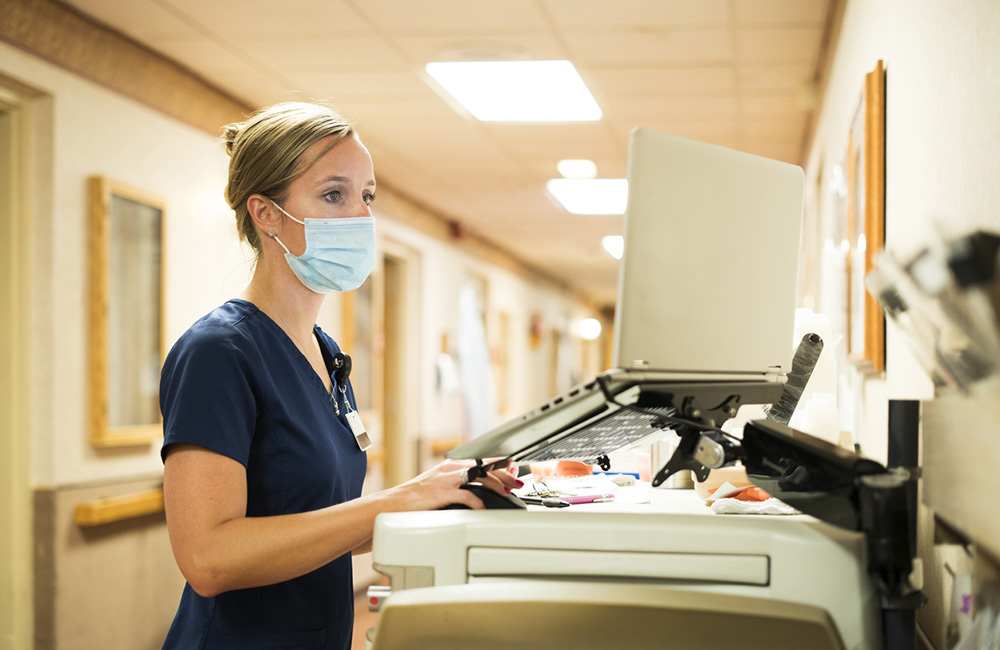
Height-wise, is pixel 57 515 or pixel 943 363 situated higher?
pixel 943 363

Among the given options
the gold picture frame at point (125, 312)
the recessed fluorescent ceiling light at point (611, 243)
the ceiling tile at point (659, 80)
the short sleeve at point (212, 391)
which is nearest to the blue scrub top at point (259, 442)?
the short sleeve at point (212, 391)

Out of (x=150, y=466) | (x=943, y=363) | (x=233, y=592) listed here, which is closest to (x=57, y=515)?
(x=150, y=466)

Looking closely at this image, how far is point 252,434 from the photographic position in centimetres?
127

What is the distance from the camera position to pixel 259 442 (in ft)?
4.25

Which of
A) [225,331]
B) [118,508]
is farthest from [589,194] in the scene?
[225,331]


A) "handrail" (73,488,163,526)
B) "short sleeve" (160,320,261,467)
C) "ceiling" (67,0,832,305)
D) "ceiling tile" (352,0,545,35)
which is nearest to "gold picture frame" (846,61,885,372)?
"short sleeve" (160,320,261,467)

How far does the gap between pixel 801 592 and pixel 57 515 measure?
3.05 meters

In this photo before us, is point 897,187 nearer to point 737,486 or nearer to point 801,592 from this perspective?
point 737,486

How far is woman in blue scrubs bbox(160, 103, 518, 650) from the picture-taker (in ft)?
3.83

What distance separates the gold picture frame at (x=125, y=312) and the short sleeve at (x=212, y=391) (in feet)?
7.68

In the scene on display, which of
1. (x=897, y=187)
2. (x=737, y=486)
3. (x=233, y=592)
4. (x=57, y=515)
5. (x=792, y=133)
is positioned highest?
(x=792, y=133)

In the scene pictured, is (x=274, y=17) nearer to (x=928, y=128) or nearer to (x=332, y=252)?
(x=332, y=252)

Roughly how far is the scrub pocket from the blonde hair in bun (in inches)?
25.4

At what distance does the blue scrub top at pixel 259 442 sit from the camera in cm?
121
